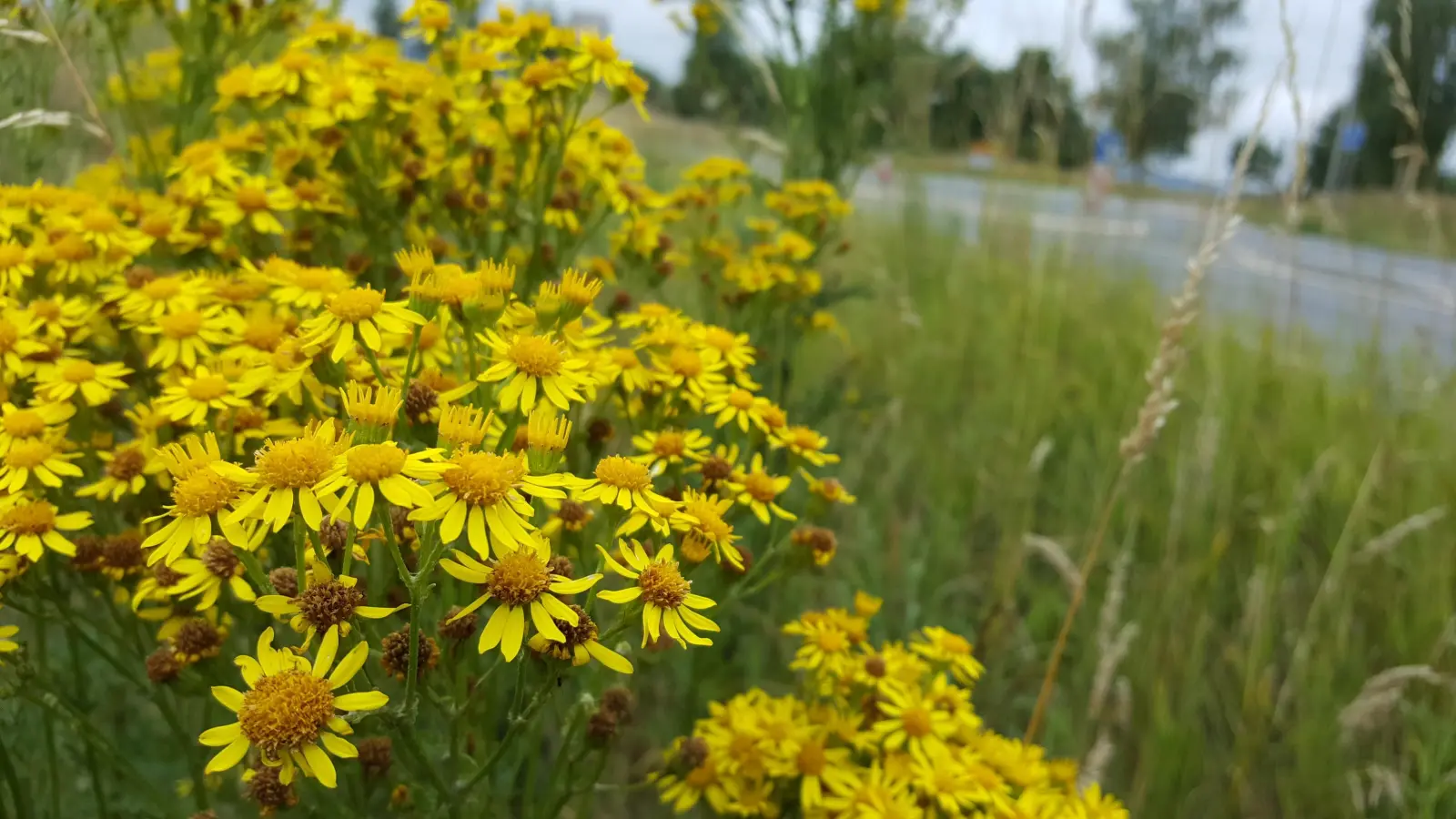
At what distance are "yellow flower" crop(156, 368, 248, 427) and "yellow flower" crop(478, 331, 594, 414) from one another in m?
0.36

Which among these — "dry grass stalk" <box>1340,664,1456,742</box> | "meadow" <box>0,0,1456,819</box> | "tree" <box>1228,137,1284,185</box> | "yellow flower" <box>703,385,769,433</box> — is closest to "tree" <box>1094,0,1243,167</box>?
"tree" <box>1228,137,1284,185</box>

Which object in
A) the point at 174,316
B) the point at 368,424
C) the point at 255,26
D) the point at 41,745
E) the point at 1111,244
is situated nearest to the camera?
the point at 368,424

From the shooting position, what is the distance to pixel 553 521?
116 cm

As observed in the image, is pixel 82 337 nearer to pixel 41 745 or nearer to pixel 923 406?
pixel 41 745

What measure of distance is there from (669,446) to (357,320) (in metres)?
0.42

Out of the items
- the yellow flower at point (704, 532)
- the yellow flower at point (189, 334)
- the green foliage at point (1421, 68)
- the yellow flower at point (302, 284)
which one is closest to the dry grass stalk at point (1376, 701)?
the yellow flower at point (704, 532)

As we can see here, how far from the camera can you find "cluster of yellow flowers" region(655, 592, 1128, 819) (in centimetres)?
126

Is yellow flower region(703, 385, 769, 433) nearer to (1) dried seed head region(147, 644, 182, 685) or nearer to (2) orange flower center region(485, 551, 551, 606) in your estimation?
(2) orange flower center region(485, 551, 551, 606)

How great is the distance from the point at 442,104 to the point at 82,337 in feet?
2.44

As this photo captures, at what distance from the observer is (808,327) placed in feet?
7.66

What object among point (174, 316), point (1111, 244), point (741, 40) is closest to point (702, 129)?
point (1111, 244)

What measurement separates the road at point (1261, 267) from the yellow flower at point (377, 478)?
2603mm

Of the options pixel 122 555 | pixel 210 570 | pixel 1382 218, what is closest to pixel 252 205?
pixel 122 555

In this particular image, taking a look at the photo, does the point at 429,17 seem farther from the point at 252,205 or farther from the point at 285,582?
the point at 285,582
